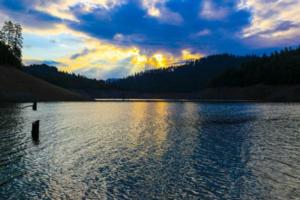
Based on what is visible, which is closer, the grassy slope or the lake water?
the lake water

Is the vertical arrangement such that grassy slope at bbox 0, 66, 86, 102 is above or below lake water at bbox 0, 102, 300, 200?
above

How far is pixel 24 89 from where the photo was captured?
513 feet

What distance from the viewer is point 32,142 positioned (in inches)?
1522

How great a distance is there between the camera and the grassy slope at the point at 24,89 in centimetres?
14512

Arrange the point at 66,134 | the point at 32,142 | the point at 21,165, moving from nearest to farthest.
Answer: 1. the point at 21,165
2. the point at 32,142
3. the point at 66,134

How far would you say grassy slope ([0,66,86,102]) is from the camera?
476 feet

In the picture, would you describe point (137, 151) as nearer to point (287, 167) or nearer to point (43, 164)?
point (43, 164)

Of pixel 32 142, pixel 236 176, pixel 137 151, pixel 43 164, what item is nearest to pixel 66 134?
pixel 32 142

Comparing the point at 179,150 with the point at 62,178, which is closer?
the point at 62,178

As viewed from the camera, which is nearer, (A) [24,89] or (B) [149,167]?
(B) [149,167]

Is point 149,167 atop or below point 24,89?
below

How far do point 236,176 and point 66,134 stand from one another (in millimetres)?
27834

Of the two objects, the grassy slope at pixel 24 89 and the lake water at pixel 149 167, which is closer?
the lake water at pixel 149 167

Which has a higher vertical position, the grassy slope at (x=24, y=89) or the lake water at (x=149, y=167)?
the grassy slope at (x=24, y=89)
